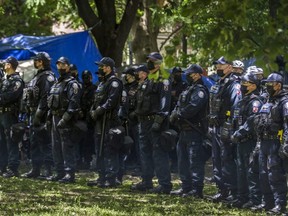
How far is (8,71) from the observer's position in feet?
45.8

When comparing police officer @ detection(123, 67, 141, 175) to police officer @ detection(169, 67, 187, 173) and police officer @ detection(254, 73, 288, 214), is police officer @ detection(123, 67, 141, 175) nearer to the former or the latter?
police officer @ detection(169, 67, 187, 173)

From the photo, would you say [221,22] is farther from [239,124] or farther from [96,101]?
[96,101]

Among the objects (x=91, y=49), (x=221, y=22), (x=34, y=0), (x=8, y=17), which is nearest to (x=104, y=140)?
(x=91, y=49)

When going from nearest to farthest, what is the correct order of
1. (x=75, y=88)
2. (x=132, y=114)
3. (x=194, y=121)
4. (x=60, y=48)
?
(x=194, y=121)
(x=75, y=88)
(x=132, y=114)
(x=60, y=48)

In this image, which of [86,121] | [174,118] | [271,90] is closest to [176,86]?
[86,121]

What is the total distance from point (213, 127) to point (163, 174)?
1235mm

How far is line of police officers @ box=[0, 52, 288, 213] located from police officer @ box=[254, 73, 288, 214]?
0.5 inches

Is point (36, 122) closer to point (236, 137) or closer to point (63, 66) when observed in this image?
point (63, 66)

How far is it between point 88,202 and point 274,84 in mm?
2821

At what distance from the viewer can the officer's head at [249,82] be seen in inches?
422

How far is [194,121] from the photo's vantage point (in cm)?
1195

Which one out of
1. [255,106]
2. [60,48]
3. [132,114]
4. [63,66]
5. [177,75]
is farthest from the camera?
[60,48]

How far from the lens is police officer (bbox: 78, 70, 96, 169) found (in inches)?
581

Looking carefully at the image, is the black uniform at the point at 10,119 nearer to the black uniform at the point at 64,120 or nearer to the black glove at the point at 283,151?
the black uniform at the point at 64,120
